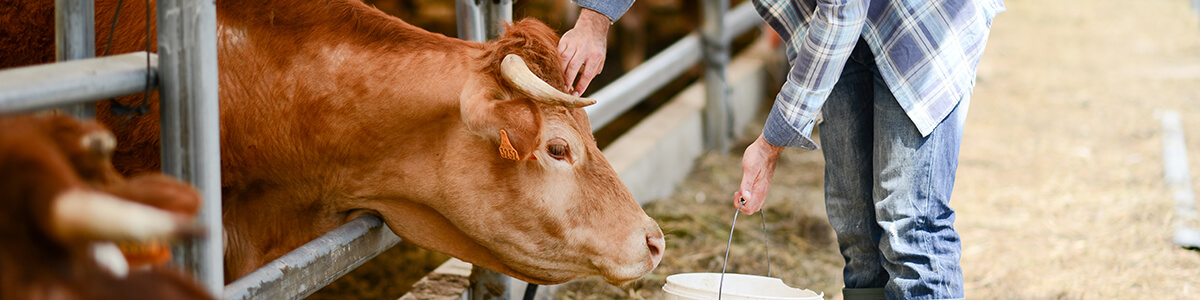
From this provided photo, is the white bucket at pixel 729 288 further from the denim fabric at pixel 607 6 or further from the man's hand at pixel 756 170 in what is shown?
the denim fabric at pixel 607 6

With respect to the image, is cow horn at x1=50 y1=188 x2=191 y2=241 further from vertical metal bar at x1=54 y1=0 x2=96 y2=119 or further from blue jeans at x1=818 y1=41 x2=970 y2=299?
blue jeans at x1=818 y1=41 x2=970 y2=299

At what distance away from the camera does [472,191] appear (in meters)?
1.80

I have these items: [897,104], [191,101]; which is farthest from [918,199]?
[191,101]

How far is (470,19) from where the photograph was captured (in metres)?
2.36

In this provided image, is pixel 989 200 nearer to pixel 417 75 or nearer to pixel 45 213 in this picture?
pixel 417 75

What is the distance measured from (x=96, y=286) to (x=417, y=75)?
3.76ft

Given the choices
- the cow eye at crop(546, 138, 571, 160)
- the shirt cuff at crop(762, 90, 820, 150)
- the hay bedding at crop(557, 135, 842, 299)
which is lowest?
the hay bedding at crop(557, 135, 842, 299)

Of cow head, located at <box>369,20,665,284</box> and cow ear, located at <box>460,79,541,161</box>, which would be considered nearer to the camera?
cow ear, located at <box>460,79,541,161</box>

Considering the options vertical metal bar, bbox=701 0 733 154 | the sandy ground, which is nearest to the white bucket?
the sandy ground

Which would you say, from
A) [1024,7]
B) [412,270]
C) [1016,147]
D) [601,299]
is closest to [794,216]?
[601,299]

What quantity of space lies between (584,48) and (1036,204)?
2993 mm

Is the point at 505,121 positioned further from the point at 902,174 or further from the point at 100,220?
the point at 100,220

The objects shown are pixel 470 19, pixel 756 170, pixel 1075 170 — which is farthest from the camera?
pixel 1075 170

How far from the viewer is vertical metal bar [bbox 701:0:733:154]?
500cm
